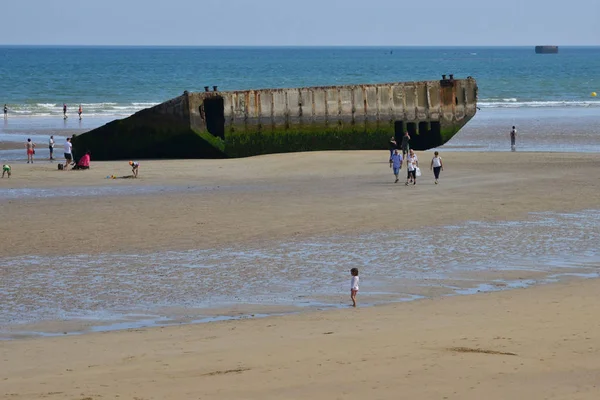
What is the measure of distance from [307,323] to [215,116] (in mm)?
23433

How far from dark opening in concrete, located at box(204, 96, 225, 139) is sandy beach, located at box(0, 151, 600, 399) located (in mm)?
6925

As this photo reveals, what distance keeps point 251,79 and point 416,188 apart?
104649 millimetres

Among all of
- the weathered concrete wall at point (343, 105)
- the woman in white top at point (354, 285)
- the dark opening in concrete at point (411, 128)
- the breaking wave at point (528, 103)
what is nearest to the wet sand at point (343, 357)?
the woman in white top at point (354, 285)

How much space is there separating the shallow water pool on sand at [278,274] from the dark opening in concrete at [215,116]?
15.8 m

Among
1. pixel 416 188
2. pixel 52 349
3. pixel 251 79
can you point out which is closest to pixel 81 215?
pixel 416 188

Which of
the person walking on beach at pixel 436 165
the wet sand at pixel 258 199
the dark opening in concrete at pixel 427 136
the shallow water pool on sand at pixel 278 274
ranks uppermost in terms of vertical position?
the dark opening in concrete at pixel 427 136

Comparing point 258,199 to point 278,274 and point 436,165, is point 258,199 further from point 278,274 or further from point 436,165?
point 278,274

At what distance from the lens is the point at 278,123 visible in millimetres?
37844

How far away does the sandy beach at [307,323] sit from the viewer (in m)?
10.4

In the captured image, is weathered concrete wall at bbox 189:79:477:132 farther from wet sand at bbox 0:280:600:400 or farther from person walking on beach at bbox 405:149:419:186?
wet sand at bbox 0:280:600:400

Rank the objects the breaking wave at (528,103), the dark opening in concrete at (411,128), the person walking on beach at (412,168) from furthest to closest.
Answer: the breaking wave at (528,103), the dark opening in concrete at (411,128), the person walking on beach at (412,168)

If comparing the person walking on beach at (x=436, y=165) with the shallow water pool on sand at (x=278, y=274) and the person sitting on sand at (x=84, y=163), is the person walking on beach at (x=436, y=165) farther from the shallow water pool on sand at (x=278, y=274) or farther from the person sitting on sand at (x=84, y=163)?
the person sitting on sand at (x=84, y=163)

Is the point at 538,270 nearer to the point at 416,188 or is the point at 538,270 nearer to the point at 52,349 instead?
the point at 52,349

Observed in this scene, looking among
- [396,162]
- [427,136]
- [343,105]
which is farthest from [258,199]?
[427,136]
